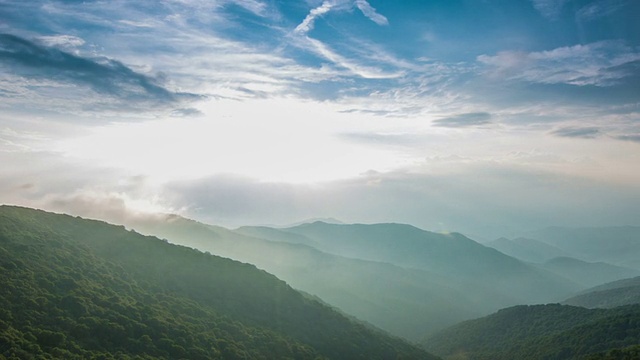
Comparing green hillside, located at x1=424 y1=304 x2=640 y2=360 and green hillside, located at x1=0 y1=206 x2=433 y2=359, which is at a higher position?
Result: green hillside, located at x1=0 y1=206 x2=433 y2=359

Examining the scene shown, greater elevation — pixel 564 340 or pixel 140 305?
pixel 140 305

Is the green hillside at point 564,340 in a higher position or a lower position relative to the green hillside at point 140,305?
lower

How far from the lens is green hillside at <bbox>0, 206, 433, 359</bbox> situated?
80.2 metres

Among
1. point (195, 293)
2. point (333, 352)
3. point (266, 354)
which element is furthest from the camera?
point (195, 293)

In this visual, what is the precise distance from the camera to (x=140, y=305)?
104m

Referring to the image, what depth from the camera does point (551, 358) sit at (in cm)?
14625

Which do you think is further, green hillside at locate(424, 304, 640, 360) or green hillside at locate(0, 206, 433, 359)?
green hillside at locate(424, 304, 640, 360)

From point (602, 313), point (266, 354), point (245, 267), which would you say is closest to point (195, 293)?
point (245, 267)

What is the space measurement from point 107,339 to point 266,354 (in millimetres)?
39921

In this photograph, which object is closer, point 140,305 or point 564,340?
point 140,305

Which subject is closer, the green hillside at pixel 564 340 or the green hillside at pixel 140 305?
the green hillside at pixel 140 305

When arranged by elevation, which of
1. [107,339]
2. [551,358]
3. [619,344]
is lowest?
[551,358]

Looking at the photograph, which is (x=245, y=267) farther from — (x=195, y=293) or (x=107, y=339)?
(x=107, y=339)

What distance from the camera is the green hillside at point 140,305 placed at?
80188 millimetres
